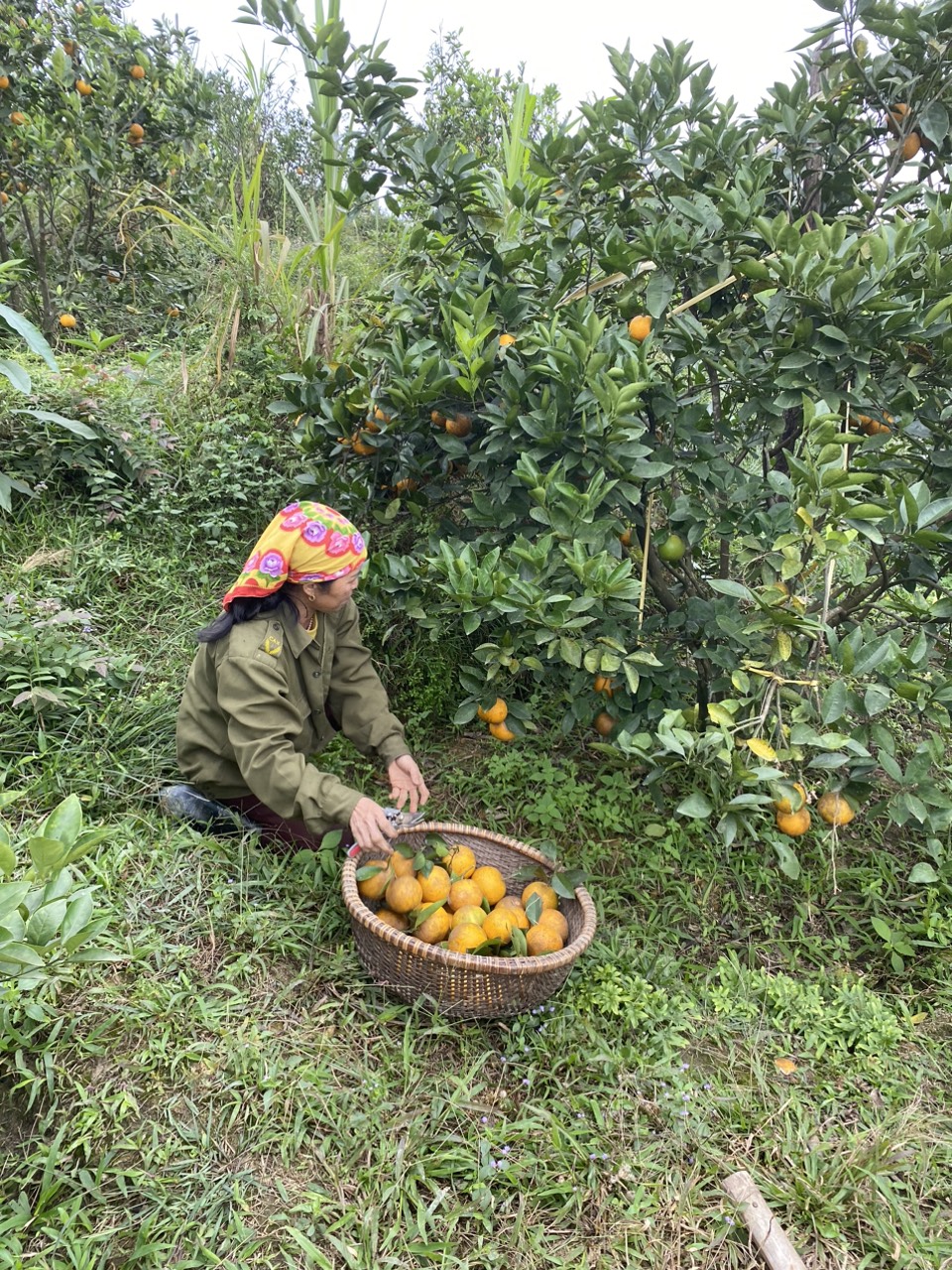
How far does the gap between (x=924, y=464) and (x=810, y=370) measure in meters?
0.46

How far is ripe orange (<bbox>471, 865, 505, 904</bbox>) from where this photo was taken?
2260mm

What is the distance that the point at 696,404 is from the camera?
7.23 feet

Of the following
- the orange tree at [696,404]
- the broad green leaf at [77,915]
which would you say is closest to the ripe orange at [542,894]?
the orange tree at [696,404]

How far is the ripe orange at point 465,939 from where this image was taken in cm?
204

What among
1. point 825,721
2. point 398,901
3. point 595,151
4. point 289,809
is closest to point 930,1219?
point 825,721

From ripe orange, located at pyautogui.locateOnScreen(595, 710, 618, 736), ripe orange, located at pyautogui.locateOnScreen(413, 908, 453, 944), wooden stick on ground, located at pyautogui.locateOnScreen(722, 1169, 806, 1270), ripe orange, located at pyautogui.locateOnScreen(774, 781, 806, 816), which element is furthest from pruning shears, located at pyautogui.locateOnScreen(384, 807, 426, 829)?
wooden stick on ground, located at pyautogui.locateOnScreen(722, 1169, 806, 1270)

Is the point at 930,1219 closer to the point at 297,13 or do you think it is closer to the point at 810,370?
the point at 810,370

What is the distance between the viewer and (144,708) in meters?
2.73

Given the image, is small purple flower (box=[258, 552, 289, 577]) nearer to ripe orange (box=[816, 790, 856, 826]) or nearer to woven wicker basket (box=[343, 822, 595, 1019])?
woven wicker basket (box=[343, 822, 595, 1019])

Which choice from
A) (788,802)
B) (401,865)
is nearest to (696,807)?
(788,802)

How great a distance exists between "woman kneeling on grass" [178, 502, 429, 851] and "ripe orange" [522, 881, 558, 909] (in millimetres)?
402


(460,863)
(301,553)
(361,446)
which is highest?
(361,446)

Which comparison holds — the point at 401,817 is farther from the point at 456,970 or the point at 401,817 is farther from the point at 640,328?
the point at 640,328

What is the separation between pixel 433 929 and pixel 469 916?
0.09 metres
